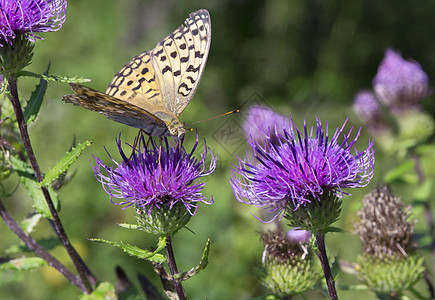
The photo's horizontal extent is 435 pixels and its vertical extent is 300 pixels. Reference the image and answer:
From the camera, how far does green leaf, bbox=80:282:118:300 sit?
9.40ft

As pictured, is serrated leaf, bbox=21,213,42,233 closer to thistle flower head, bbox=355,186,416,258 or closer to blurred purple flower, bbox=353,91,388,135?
thistle flower head, bbox=355,186,416,258

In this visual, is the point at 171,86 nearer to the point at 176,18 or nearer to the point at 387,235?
the point at 387,235

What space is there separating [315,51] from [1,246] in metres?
7.61

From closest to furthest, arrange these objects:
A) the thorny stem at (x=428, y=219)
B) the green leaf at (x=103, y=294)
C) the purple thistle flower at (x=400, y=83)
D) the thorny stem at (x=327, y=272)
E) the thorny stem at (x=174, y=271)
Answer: the thorny stem at (x=327, y=272)
the thorny stem at (x=174, y=271)
the green leaf at (x=103, y=294)
the thorny stem at (x=428, y=219)
the purple thistle flower at (x=400, y=83)

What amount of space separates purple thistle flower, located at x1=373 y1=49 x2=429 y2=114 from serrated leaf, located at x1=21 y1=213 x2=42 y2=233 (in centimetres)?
358

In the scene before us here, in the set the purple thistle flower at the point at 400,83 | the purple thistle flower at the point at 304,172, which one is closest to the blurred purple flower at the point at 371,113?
the purple thistle flower at the point at 400,83

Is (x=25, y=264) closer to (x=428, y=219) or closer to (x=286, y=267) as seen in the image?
(x=286, y=267)

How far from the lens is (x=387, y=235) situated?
309cm

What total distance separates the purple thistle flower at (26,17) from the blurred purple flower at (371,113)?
11.3 feet

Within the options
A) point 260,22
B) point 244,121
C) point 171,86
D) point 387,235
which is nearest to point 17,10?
point 171,86

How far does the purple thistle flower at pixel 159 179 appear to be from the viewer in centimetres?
259

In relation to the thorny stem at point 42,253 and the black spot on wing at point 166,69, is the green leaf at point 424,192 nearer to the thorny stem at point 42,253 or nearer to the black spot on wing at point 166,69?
the black spot on wing at point 166,69

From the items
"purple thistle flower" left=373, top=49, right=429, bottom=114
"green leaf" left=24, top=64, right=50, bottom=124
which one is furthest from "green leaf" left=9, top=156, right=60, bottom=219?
"purple thistle flower" left=373, top=49, right=429, bottom=114

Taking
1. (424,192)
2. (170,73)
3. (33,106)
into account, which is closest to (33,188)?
(33,106)
